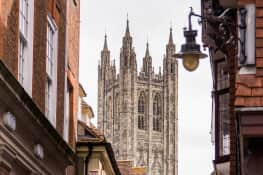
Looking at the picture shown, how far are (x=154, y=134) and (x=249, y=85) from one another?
15932cm

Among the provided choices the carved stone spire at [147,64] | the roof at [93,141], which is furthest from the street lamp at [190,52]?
the carved stone spire at [147,64]

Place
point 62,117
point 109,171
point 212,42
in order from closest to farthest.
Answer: point 212,42, point 62,117, point 109,171

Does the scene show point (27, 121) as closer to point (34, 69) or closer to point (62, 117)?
point (34, 69)

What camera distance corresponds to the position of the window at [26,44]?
21156 millimetres

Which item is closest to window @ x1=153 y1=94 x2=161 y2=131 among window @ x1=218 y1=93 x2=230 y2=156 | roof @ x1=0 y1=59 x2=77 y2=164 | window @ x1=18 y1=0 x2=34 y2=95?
roof @ x1=0 y1=59 x2=77 y2=164

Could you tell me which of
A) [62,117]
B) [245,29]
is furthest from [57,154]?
Result: [245,29]

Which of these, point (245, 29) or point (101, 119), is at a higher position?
point (101, 119)

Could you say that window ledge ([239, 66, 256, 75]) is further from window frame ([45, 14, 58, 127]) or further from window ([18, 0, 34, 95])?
window frame ([45, 14, 58, 127])

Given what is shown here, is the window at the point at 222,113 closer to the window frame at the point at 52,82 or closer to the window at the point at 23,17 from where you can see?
the window frame at the point at 52,82

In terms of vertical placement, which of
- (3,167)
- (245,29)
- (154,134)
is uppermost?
(154,134)

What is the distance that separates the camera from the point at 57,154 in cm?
2450

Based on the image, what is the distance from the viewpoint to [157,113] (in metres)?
177

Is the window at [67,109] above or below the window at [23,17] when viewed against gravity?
below

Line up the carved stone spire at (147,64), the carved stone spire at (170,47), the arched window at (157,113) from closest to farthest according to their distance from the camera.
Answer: the carved stone spire at (170,47) → the carved stone spire at (147,64) → the arched window at (157,113)
